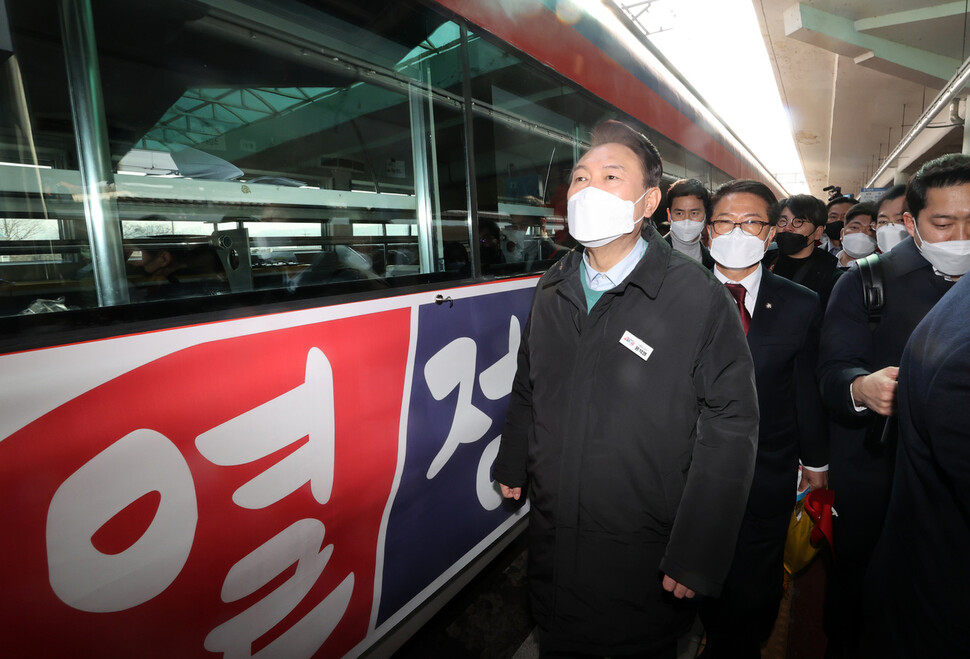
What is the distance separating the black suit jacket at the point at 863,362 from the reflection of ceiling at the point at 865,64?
858 centimetres

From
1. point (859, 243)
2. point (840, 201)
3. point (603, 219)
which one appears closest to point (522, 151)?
point (603, 219)

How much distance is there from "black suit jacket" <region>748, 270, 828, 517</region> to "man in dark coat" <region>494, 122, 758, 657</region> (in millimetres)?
577

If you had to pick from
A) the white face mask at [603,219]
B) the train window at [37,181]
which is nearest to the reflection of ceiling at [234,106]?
the train window at [37,181]

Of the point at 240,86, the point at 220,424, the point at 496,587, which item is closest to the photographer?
the point at 220,424

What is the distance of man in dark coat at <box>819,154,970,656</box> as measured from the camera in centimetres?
161

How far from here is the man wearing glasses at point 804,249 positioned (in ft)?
9.78

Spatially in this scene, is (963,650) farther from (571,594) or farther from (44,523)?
(44,523)

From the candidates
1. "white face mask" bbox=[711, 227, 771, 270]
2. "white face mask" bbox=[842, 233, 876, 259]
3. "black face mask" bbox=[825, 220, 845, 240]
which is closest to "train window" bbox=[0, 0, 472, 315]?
A: "white face mask" bbox=[711, 227, 771, 270]

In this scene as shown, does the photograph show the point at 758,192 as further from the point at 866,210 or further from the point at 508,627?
the point at 866,210

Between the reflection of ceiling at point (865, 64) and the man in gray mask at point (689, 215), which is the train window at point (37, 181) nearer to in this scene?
the man in gray mask at point (689, 215)

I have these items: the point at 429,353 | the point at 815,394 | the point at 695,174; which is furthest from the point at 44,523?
the point at 695,174

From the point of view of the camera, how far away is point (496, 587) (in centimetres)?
255

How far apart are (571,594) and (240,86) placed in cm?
199

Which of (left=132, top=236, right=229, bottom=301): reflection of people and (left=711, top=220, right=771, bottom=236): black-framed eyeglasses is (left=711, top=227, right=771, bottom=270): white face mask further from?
(left=132, top=236, right=229, bottom=301): reflection of people
